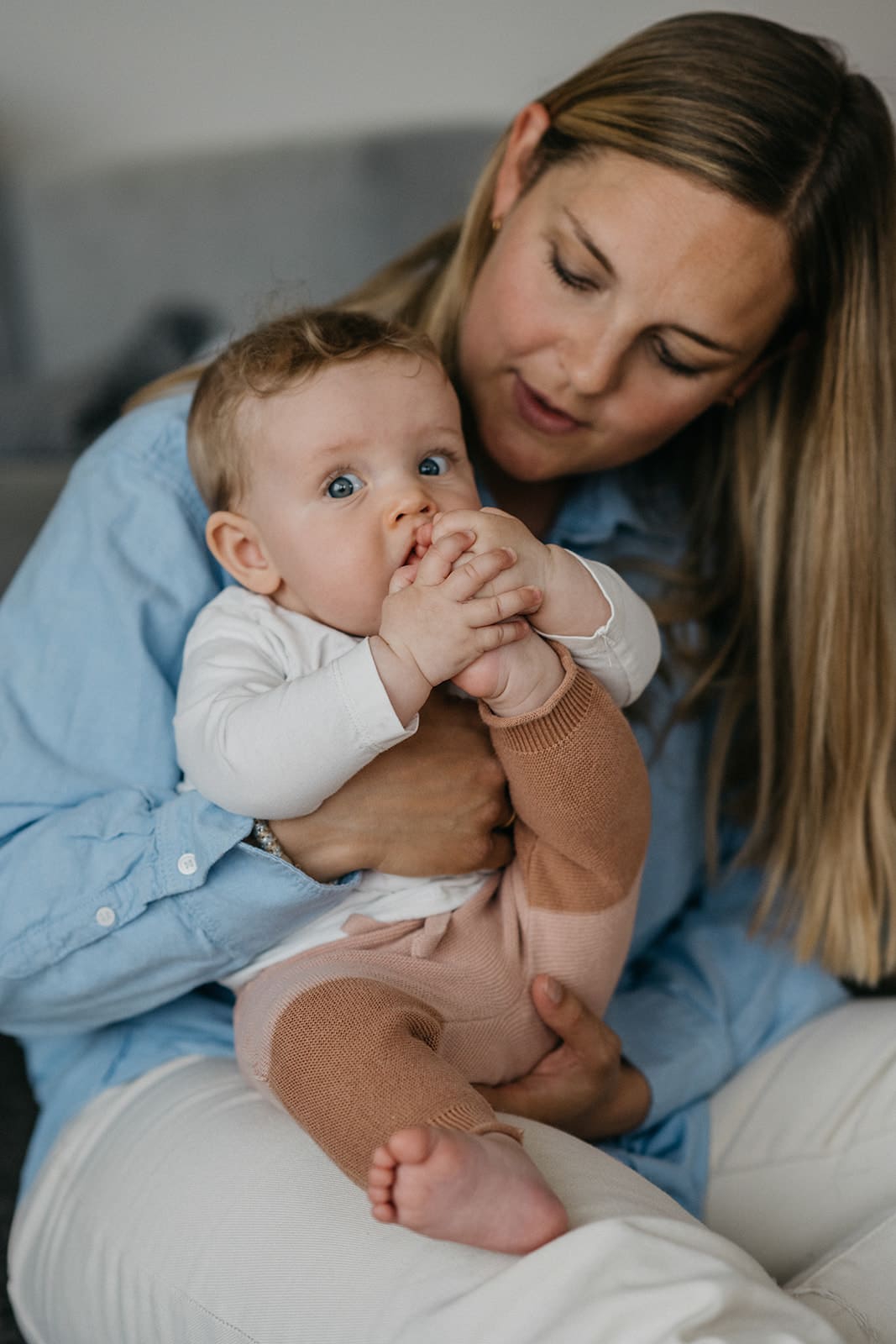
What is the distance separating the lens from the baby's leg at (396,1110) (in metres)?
0.72

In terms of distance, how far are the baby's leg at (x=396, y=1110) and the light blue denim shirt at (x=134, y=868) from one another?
0.10 metres

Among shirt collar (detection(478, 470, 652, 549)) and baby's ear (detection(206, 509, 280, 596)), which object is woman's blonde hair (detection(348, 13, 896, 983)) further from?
baby's ear (detection(206, 509, 280, 596))

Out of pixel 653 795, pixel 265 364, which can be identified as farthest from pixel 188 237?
pixel 653 795

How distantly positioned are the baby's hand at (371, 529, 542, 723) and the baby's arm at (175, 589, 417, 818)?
0.06 feet

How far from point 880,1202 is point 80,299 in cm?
162

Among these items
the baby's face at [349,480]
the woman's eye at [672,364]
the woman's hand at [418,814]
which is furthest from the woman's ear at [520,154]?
the woman's hand at [418,814]

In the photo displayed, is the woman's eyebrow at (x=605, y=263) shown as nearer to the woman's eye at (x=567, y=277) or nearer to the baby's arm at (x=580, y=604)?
the woman's eye at (x=567, y=277)

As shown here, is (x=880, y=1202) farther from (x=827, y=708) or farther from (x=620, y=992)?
(x=827, y=708)

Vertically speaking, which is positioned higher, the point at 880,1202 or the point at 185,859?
the point at 185,859

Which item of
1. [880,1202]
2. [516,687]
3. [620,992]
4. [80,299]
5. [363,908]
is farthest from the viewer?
[80,299]

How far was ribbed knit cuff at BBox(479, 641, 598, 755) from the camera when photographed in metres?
0.89

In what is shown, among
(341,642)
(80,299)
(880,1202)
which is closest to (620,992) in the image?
(880,1202)

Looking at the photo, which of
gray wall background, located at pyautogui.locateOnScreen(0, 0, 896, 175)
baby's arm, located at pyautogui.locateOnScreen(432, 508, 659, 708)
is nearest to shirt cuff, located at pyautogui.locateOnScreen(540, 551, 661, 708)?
baby's arm, located at pyautogui.locateOnScreen(432, 508, 659, 708)

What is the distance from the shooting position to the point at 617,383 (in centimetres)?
120
